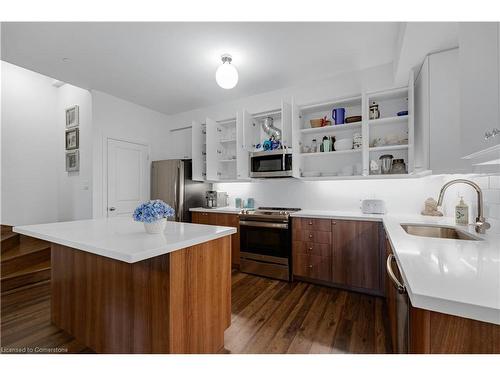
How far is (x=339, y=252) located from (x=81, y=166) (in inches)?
158

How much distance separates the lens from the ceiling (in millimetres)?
2057

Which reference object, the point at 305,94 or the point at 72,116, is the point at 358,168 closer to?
the point at 305,94

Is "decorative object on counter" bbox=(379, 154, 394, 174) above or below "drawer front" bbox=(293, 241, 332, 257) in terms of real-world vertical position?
above

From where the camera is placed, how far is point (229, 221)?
3385 mm

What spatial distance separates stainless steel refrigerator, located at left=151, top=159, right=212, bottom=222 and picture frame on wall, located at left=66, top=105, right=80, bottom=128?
4.41 feet

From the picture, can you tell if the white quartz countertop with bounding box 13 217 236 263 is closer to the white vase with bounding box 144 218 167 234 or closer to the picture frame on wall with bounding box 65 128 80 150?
the white vase with bounding box 144 218 167 234

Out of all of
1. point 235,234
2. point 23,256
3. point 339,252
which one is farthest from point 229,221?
point 23,256

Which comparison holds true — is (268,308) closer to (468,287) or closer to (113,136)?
(468,287)

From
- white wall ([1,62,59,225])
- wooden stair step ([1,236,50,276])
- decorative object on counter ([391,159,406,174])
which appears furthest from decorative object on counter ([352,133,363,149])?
white wall ([1,62,59,225])

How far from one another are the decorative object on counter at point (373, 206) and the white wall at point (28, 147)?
5.20 m

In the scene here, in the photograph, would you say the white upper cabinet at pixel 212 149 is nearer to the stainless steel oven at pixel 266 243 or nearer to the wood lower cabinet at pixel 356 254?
the stainless steel oven at pixel 266 243

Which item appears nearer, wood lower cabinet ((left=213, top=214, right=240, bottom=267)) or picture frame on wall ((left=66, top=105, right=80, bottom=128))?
wood lower cabinet ((left=213, top=214, right=240, bottom=267))

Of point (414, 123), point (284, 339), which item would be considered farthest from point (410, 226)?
point (284, 339)

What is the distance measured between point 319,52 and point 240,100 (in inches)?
65.8
